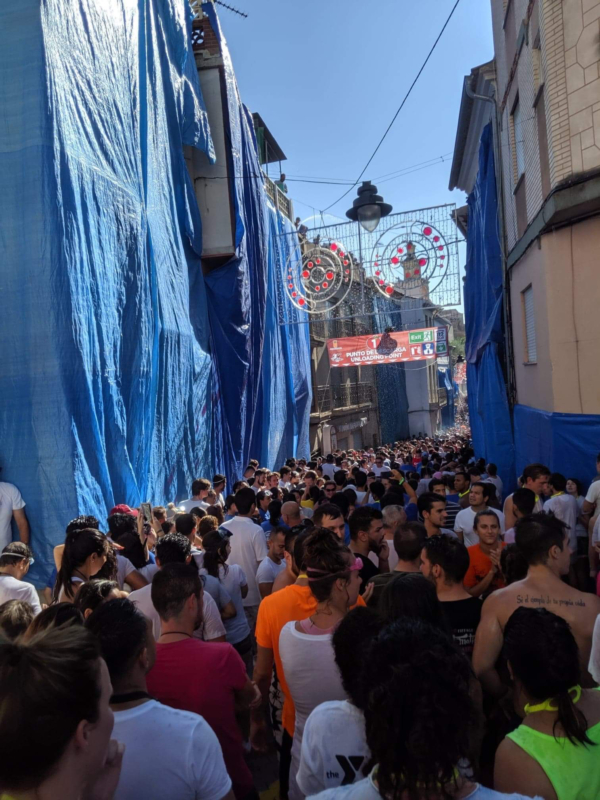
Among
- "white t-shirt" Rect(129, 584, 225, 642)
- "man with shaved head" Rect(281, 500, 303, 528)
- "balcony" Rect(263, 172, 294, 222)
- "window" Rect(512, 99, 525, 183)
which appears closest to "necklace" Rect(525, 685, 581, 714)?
"white t-shirt" Rect(129, 584, 225, 642)

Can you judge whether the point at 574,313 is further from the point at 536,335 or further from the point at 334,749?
the point at 334,749

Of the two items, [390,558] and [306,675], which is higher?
[306,675]

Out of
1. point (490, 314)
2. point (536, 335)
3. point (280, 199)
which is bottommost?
point (536, 335)

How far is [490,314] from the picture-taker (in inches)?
501

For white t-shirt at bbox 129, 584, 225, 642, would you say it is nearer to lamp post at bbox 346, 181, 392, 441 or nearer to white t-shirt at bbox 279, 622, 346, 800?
white t-shirt at bbox 279, 622, 346, 800

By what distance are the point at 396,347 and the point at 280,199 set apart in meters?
6.75

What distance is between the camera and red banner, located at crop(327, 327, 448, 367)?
16984mm

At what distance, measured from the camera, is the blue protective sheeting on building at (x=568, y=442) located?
21.7 feet

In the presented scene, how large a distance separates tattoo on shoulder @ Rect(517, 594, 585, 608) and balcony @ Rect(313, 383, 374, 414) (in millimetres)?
20792

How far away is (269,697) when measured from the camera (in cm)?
312

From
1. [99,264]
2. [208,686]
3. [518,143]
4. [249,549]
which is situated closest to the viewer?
[208,686]

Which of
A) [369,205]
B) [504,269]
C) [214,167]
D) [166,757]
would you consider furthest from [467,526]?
[214,167]

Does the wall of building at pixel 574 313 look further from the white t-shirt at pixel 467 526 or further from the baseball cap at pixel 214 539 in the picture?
the baseball cap at pixel 214 539

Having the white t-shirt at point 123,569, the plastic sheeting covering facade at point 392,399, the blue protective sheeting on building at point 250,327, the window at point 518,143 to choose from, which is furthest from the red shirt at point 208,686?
the plastic sheeting covering facade at point 392,399
